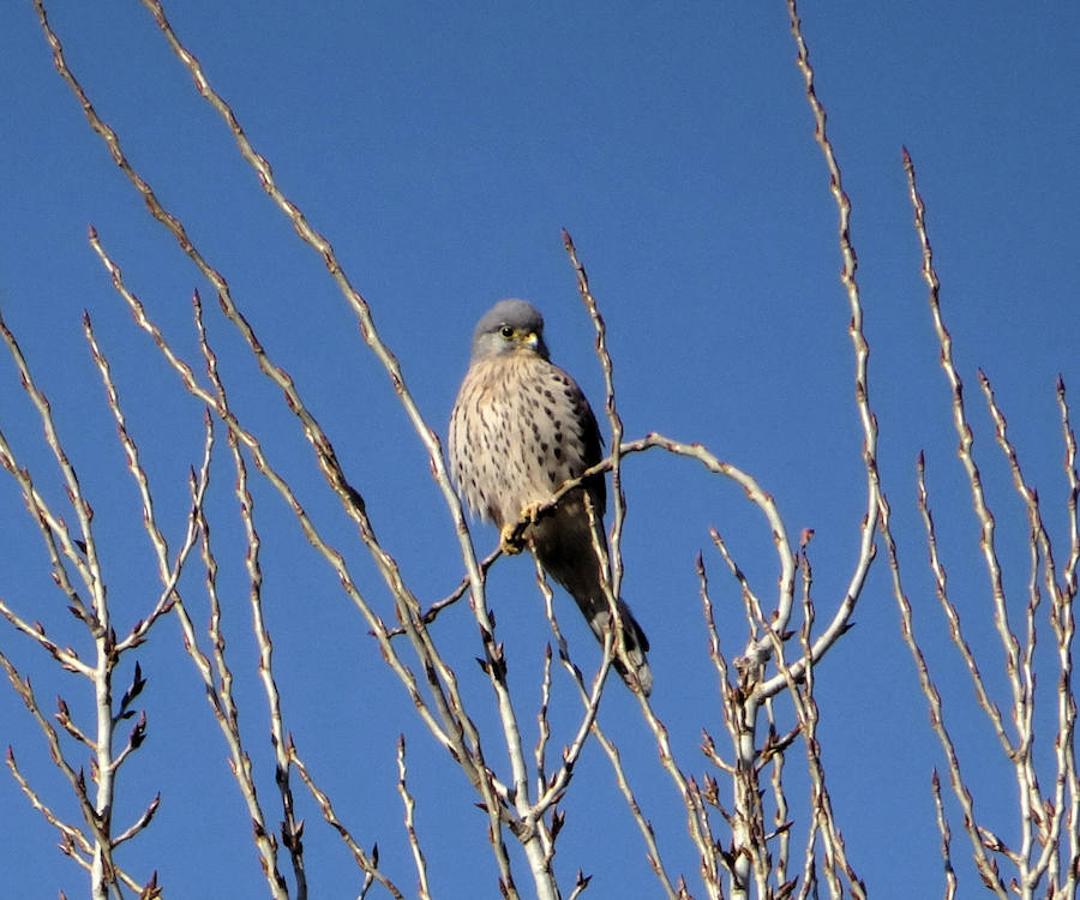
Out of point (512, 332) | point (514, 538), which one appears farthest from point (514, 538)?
point (512, 332)

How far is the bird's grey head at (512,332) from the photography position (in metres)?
7.75

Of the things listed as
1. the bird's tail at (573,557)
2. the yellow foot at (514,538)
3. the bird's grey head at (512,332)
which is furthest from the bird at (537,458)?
the yellow foot at (514,538)

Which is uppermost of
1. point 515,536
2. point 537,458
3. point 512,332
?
point 512,332

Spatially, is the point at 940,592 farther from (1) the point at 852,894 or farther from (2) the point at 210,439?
(2) the point at 210,439

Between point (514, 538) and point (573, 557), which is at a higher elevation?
point (573, 557)

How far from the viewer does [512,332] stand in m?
7.77

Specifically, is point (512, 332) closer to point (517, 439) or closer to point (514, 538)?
point (517, 439)

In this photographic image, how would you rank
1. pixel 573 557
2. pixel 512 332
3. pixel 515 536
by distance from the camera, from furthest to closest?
pixel 512 332, pixel 573 557, pixel 515 536

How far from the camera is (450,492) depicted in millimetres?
2773

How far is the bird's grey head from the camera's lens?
25.4 ft

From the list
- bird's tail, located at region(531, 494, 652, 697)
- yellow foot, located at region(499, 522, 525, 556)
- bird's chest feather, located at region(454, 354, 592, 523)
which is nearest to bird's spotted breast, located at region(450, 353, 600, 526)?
bird's chest feather, located at region(454, 354, 592, 523)

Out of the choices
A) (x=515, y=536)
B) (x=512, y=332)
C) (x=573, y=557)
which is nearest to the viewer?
(x=515, y=536)

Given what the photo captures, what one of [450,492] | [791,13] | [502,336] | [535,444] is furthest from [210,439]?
[502,336]

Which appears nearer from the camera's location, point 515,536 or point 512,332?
point 515,536
